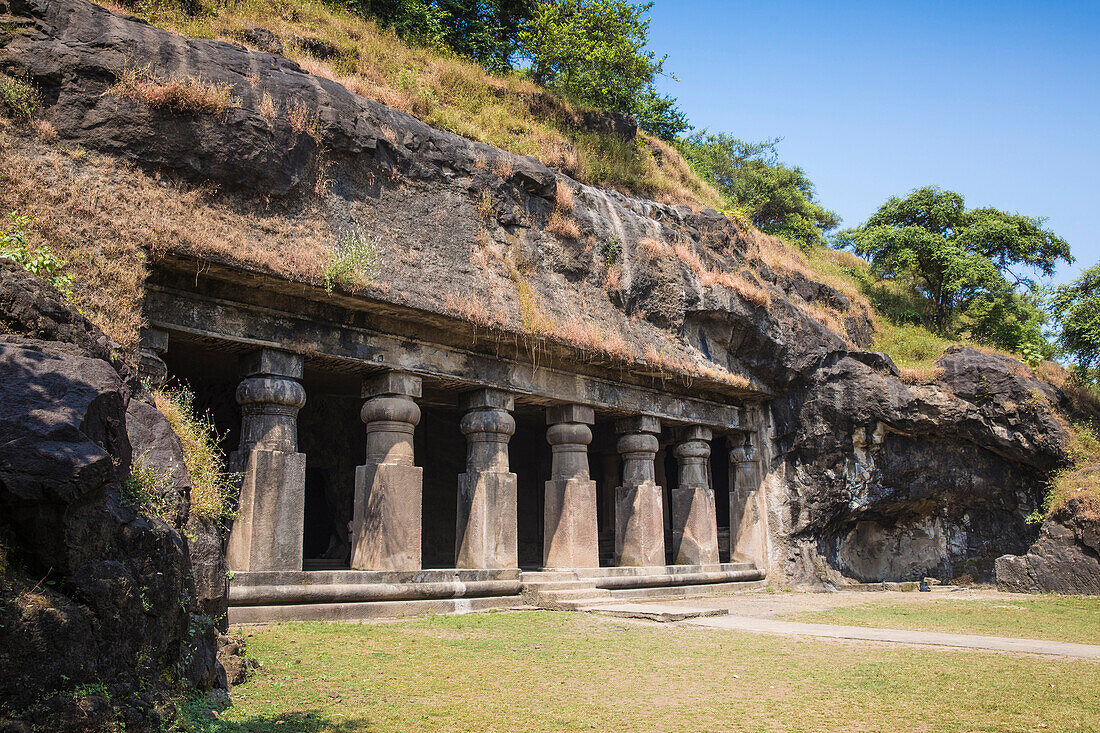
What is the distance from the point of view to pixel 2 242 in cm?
684

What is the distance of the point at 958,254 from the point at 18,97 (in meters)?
20.6

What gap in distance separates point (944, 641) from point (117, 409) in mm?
7317

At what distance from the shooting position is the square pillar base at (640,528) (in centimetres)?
1373

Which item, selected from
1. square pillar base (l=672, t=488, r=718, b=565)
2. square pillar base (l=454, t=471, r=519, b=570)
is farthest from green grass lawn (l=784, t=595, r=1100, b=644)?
square pillar base (l=454, t=471, r=519, b=570)

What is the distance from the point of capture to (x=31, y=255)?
23.8 feet

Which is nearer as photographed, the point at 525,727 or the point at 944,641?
the point at 525,727

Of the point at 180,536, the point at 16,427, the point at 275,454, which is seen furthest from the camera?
the point at 275,454

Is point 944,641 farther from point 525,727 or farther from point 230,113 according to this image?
point 230,113

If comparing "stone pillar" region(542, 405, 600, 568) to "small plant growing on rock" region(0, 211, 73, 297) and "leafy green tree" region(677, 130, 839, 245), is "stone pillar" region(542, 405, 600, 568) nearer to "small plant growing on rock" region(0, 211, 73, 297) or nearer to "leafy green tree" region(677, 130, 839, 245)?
"small plant growing on rock" region(0, 211, 73, 297)

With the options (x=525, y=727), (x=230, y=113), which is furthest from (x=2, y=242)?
(x=525, y=727)

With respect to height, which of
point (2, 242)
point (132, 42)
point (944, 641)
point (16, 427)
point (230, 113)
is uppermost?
point (132, 42)

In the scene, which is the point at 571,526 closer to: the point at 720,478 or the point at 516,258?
the point at 516,258

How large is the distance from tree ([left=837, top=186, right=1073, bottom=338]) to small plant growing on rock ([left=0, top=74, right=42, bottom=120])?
63.8 feet

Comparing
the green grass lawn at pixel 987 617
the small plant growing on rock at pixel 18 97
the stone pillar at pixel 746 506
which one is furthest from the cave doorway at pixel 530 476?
the small plant growing on rock at pixel 18 97
